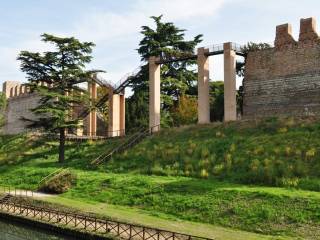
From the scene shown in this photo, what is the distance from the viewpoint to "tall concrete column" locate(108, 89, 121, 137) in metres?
48.4

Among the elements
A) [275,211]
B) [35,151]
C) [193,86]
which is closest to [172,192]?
[275,211]

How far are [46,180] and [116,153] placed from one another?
6.65 meters

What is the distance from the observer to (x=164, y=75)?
51.8 meters

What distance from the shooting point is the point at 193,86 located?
53.9 metres

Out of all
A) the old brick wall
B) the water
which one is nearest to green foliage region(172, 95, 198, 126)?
the old brick wall

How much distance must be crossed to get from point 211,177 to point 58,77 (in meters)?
18.8

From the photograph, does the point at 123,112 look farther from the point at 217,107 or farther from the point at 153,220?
the point at 153,220

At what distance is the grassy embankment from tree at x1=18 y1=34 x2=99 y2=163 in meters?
3.15

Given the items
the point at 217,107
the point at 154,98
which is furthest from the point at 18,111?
the point at 217,107

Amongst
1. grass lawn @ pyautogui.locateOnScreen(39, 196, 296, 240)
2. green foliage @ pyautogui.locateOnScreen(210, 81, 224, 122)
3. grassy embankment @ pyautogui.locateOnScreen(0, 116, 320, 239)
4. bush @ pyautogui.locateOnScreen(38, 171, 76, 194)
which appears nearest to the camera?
grass lawn @ pyautogui.locateOnScreen(39, 196, 296, 240)

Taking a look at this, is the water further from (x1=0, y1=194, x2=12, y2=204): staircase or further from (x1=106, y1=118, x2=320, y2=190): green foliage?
(x1=106, y1=118, x2=320, y2=190): green foliage

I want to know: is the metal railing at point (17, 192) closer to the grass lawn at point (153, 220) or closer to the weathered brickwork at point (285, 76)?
the grass lawn at point (153, 220)

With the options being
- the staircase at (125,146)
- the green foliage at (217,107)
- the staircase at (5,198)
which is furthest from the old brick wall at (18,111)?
the staircase at (5,198)

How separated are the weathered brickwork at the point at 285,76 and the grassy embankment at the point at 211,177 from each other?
3.52 metres
